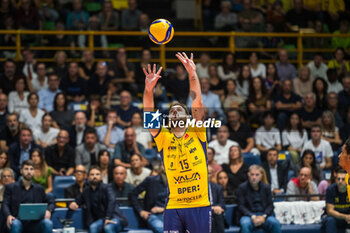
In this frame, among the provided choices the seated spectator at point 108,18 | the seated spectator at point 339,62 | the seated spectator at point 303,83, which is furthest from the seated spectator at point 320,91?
the seated spectator at point 108,18

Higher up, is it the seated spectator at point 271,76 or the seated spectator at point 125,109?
the seated spectator at point 271,76

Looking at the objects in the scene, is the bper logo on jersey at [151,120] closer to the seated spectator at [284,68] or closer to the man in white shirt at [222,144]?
the man in white shirt at [222,144]

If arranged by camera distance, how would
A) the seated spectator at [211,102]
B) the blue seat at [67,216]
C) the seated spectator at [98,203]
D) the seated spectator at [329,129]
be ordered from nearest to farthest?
the seated spectator at [98,203], the blue seat at [67,216], the seated spectator at [329,129], the seated spectator at [211,102]

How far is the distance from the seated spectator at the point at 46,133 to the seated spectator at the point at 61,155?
47cm

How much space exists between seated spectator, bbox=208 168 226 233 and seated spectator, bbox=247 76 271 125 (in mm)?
3240

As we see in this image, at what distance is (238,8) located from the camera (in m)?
17.8

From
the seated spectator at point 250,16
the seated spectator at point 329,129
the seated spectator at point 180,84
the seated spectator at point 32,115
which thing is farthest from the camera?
the seated spectator at point 250,16

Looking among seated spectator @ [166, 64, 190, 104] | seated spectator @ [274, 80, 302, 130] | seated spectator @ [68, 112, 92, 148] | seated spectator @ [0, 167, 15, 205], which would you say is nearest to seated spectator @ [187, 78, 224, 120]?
seated spectator @ [166, 64, 190, 104]

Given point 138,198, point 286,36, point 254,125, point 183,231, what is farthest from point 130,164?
point 286,36

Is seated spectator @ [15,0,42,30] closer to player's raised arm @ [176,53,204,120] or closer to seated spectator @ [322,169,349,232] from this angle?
seated spectator @ [322,169,349,232]

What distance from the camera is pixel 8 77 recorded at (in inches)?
569

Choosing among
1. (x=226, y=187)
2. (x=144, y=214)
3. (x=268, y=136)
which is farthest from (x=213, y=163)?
(x=144, y=214)

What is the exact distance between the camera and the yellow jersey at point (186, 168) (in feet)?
24.1

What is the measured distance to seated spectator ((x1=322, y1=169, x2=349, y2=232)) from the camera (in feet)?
36.0
